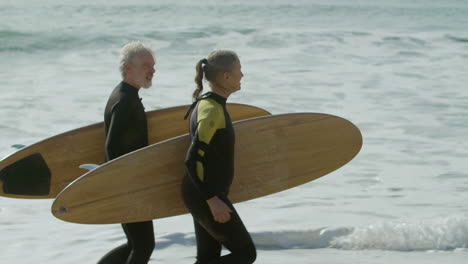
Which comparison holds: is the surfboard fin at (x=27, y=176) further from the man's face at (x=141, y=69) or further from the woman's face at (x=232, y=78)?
the woman's face at (x=232, y=78)

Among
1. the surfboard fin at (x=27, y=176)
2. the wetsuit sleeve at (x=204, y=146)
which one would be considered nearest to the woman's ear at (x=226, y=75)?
the wetsuit sleeve at (x=204, y=146)

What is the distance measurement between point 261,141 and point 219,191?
692 mm

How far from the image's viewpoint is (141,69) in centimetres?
317

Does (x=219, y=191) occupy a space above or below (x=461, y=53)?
above

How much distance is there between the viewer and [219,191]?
114 inches

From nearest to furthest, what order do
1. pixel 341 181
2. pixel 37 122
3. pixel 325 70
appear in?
pixel 341 181, pixel 37 122, pixel 325 70

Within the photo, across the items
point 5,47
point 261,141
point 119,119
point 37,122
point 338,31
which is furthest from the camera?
point 338,31

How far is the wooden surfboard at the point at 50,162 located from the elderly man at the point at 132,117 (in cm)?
50

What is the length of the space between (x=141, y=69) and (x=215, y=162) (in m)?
0.57

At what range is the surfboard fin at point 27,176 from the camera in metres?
3.69

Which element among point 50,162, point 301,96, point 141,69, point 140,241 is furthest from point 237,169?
point 301,96

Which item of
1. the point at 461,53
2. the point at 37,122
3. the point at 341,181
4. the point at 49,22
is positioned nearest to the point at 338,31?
the point at 461,53

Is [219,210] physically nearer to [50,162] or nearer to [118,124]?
[118,124]

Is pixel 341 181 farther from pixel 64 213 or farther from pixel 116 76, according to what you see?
pixel 116 76
